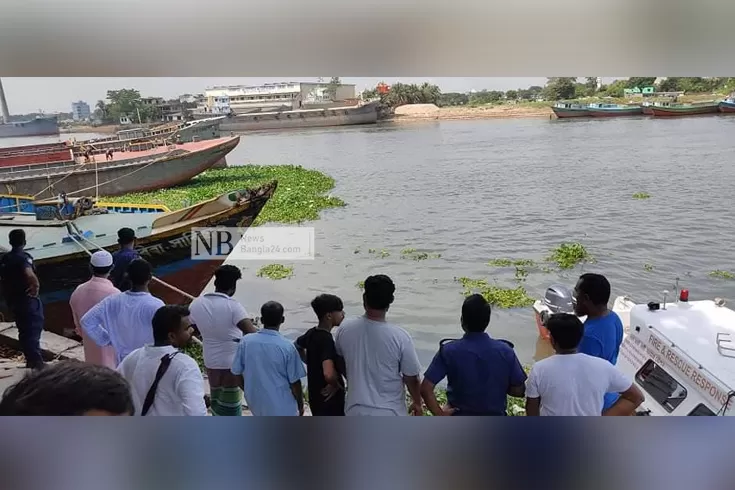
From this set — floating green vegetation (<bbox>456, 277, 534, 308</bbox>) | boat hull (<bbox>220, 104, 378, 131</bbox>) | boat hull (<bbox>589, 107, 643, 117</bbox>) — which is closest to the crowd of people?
floating green vegetation (<bbox>456, 277, 534, 308</bbox>)

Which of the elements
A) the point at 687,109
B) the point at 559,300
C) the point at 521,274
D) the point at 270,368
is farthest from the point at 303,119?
the point at 270,368

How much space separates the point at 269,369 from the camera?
2232mm

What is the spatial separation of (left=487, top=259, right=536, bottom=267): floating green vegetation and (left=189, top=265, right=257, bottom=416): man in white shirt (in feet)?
27.9

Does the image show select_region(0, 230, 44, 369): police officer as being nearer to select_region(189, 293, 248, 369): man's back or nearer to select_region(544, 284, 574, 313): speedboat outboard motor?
select_region(189, 293, 248, 369): man's back

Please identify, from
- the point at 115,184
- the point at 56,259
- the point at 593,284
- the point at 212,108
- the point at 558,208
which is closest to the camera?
the point at 593,284

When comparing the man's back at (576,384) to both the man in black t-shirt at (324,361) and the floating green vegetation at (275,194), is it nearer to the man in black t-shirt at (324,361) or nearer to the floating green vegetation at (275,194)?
the man in black t-shirt at (324,361)

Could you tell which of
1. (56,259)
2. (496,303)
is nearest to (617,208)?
(496,303)

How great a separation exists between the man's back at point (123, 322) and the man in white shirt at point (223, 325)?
22cm

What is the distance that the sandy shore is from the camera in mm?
31797

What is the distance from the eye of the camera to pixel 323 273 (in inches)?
404

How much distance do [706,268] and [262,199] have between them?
8.58 metres

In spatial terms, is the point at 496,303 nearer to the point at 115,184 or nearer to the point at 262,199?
the point at 262,199

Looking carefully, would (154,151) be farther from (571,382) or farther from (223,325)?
(571,382)

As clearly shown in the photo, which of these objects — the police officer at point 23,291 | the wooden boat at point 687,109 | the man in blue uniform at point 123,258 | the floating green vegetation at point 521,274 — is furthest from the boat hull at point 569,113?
the police officer at point 23,291
